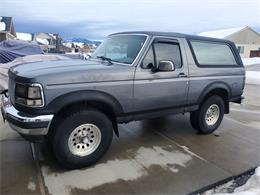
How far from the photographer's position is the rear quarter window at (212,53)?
17.0ft

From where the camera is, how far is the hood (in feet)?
11.1

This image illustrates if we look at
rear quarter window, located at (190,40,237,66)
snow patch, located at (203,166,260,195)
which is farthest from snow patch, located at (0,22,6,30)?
snow patch, located at (203,166,260,195)

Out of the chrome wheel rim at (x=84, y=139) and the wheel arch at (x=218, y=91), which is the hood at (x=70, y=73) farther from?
the wheel arch at (x=218, y=91)

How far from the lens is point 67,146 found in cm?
364

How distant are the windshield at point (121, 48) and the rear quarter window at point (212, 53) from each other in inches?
49.1

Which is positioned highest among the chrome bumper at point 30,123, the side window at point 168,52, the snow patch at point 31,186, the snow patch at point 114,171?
the side window at point 168,52

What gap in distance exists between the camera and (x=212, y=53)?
5.55m

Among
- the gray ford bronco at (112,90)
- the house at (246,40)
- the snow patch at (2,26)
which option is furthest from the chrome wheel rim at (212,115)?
the house at (246,40)

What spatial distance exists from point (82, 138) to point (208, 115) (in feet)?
9.73

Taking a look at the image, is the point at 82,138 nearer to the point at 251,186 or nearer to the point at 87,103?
the point at 87,103

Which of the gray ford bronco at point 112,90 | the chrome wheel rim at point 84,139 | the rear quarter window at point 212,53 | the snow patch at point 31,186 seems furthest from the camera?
the rear quarter window at point 212,53

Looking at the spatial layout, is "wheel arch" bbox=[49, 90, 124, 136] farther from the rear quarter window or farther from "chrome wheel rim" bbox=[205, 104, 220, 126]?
"chrome wheel rim" bbox=[205, 104, 220, 126]

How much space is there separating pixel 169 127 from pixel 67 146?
2.87m

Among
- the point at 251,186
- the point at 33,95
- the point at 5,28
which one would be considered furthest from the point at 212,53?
the point at 5,28
